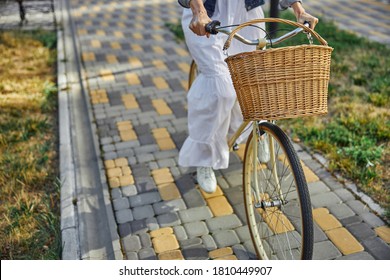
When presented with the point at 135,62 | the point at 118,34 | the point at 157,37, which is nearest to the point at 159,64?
the point at 135,62

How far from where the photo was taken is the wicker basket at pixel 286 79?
76.2 inches

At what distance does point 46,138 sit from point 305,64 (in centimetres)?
294

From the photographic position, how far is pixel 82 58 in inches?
240

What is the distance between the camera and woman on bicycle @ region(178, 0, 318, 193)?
277 centimetres

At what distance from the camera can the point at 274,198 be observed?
246 centimetres

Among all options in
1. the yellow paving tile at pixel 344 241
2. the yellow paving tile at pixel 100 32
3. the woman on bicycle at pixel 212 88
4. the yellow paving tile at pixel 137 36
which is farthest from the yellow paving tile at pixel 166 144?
the yellow paving tile at pixel 100 32

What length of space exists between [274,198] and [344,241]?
2.03ft

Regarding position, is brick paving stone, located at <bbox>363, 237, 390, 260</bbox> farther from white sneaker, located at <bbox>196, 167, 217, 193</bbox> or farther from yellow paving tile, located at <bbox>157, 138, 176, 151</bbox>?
yellow paving tile, located at <bbox>157, 138, 176, 151</bbox>

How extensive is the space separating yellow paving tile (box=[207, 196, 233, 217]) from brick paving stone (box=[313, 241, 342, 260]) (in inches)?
25.5

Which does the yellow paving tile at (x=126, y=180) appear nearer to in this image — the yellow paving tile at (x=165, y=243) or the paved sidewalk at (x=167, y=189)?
the paved sidewalk at (x=167, y=189)

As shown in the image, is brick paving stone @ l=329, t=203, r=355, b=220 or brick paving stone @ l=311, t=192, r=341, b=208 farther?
brick paving stone @ l=311, t=192, r=341, b=208

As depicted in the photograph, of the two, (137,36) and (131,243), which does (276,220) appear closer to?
(131,243)

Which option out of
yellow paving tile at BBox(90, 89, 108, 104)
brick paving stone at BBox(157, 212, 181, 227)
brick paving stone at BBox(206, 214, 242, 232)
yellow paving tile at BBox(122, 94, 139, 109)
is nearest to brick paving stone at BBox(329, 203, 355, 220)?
brick paving stone at BBox(206, 214, 242, 232)

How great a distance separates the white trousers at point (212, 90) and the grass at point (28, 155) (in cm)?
107
